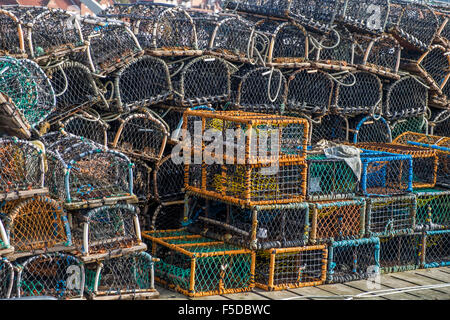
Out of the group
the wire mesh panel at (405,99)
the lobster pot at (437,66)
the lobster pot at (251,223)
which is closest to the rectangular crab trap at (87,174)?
the lobster pot at (251,223)

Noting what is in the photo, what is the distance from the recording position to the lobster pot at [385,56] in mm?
8242

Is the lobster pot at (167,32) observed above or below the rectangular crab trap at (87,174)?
above

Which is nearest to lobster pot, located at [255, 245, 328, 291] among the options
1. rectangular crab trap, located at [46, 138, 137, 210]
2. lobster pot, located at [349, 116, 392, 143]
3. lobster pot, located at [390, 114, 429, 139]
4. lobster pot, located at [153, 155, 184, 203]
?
lobster pot, located at [153, 155, 184, 203]

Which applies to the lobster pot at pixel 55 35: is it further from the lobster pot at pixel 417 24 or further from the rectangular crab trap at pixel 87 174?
the lobster pot at pixel 417 24

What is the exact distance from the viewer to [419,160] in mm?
7855

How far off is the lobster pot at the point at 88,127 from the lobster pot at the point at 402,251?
3187mm

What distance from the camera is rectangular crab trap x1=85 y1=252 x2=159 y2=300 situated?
5508 mm

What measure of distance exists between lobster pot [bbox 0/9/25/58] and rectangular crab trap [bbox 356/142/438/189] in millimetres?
4043

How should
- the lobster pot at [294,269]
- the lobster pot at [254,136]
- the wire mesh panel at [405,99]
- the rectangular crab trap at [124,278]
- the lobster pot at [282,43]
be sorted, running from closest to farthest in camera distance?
the rectangular crab trap at [124,278] < the lobster pot at [254,136] < the lobster pot at [294,269] < the lobster pot at [282,43] < the wire mesh panel at [405,99]

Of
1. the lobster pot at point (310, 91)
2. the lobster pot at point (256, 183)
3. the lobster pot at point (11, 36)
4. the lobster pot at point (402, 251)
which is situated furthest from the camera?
the lobster pot at point (310, 91)

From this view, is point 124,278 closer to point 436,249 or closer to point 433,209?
point 433,209

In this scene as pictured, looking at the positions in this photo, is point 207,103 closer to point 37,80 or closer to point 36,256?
point 37,80

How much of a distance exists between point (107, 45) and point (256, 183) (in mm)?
2197

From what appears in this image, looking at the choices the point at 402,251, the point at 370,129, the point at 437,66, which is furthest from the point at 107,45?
the point at 437,66
